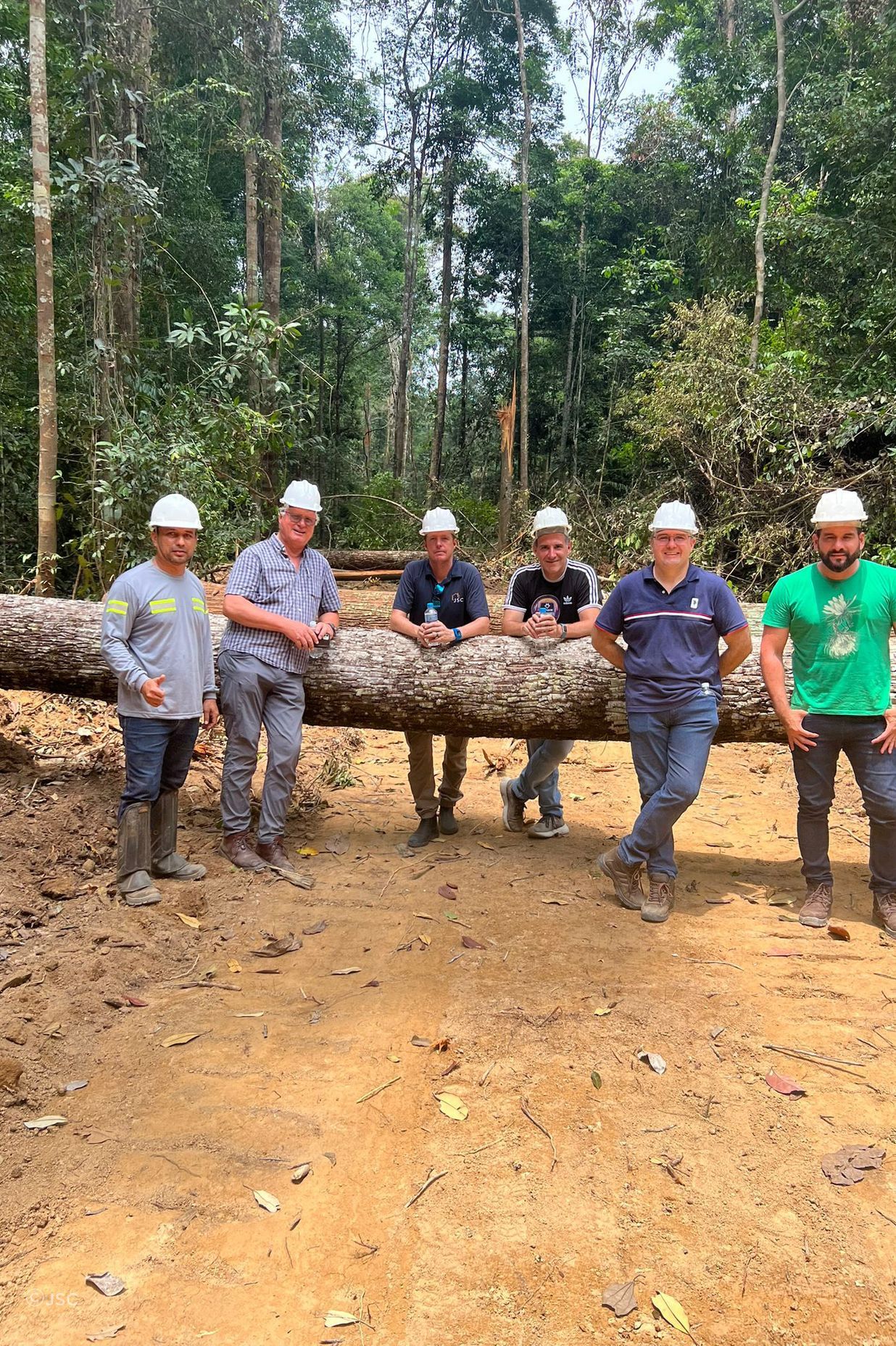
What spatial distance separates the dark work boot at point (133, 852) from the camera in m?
4.02

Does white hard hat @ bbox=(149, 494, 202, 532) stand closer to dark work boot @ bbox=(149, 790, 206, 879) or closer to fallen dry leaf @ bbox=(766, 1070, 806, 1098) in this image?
dark work boot @ bbox=(149, 790, 206, 879)

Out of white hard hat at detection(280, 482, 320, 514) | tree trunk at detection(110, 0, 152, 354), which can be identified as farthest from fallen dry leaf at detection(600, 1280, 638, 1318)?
tree trunk at detection(110, 0, 152, 354)

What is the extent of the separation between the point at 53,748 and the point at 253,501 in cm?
501

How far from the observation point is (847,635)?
371cm

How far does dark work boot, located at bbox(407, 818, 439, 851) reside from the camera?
4.91 metres

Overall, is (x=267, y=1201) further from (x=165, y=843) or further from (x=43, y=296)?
(x=43, y=296)

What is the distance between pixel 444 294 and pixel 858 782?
2137cm

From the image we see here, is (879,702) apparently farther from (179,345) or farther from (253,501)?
(253,501)

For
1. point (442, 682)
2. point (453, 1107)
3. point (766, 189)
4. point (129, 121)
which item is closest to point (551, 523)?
point (442, 682)

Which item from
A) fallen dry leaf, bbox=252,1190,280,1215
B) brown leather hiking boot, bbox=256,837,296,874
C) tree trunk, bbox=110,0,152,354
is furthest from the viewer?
tree trunk, bbox=110,0,152,354

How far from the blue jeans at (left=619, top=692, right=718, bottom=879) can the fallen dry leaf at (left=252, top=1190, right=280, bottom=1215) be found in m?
2.37

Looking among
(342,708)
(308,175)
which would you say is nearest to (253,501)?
(342,708)

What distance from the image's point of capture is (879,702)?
12.1ft

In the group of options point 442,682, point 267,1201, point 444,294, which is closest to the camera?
point 267,1201
